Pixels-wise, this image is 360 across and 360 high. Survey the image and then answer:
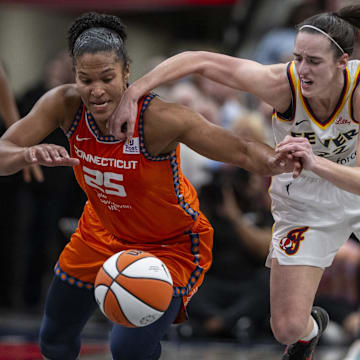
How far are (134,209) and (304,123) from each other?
3.55 feet

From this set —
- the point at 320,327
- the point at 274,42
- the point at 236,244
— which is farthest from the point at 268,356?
the point at 274,42

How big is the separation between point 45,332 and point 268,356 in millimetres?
2765

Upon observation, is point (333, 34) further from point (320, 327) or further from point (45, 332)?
point (45, 332)

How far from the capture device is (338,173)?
4.07 m

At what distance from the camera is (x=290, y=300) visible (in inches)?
183

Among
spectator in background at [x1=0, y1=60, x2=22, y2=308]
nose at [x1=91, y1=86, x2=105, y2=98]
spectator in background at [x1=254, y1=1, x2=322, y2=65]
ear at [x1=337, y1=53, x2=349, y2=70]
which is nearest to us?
nose at [x1=91, y1=86, x2=105, y2=98]

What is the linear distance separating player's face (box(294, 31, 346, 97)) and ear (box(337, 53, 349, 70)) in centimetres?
1

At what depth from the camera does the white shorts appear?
4723 mm

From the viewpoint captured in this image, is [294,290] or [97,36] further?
[294,290]

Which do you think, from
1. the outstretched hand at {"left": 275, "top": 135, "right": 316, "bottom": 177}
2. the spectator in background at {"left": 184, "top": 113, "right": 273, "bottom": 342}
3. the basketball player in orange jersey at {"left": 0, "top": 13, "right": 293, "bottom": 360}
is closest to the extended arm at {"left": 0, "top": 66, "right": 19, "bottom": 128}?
the basketball player in orange jersey at {"left": 0, "top": 13, "right": 293, "bottom": 360}

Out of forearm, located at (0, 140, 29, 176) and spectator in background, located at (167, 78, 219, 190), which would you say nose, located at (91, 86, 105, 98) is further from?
spectator in background, located at (167, 78, 219, 190)

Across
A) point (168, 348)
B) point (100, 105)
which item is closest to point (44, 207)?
point (168, 348)

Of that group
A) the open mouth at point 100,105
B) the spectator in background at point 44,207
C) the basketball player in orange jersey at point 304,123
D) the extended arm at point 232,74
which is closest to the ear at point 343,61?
the basketball player in orange jersey at point 304,123

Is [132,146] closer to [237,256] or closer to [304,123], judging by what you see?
[304,123]
